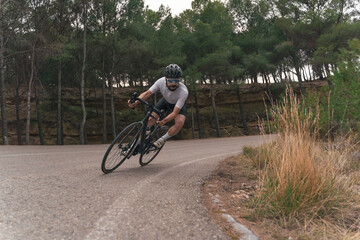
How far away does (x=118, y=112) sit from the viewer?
30.7 meters

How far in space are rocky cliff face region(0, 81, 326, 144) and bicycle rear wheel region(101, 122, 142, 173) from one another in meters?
20.2

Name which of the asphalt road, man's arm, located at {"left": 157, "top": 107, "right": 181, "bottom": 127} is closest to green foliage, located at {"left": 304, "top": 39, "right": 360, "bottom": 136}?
man's arm, located at {"left": 157, "top": 107, "right": 181, "bottom": 127}

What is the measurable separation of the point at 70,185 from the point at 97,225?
163 centimetres

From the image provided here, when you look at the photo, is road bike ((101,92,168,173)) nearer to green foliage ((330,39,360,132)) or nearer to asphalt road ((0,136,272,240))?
asphalt road ((0,136,272,240))

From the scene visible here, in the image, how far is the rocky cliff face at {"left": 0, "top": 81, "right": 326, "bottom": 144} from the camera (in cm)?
2905

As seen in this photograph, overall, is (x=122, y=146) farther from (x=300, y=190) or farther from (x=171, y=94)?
(x=300, y=190)

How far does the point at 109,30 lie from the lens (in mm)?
23875

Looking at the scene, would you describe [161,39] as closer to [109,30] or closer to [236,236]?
[109,30]

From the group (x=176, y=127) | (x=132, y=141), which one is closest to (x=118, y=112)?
(x=132, y=141)

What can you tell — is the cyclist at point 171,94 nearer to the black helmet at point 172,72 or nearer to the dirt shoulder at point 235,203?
the black helmet at point 172,72

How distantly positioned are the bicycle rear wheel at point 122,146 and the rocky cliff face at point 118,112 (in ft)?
66.2

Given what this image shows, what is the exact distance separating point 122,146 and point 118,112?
26413 millimetres

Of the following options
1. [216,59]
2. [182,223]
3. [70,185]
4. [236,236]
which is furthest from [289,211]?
[216,59]

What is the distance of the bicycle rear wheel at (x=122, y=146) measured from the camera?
475 cm
